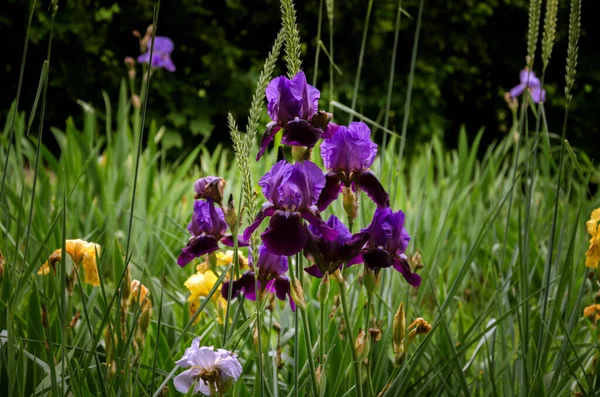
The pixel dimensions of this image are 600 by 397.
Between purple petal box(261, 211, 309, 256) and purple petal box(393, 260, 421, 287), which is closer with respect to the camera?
purple petal box(261, 211, 309, 256)

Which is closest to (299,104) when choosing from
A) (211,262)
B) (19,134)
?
(211,262)

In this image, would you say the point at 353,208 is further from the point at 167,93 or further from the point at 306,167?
the point at 167,93

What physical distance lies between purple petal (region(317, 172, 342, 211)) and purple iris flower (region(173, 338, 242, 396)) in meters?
0.23

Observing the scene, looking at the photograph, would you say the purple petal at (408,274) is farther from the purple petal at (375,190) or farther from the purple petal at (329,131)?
the purple petal at (329,131)

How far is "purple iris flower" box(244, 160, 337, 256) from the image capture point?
34.4 inches

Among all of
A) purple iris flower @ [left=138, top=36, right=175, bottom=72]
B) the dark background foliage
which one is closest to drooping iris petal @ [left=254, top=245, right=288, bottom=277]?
purple iris flower @ [left=138, top=36, right=175, bottom=72]

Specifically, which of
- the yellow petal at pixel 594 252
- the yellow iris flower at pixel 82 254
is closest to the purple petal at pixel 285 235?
the yellow iris flower at pixel 82 254

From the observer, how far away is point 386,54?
239 inches

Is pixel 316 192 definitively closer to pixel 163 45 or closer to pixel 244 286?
pixel 244 286

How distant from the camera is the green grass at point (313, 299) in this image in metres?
1.03

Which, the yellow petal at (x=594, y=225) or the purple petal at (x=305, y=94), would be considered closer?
the purple petal at (x=305, y=94)

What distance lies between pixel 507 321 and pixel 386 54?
4657mm

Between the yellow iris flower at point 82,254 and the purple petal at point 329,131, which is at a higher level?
the purple petal at point 329,131

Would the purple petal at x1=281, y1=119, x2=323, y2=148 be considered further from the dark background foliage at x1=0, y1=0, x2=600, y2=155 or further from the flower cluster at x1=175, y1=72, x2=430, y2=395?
the dark background foliage at x1=0, y1=0, x2=600, y2=155
